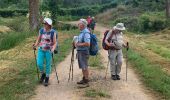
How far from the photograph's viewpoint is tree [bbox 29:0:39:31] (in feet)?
104

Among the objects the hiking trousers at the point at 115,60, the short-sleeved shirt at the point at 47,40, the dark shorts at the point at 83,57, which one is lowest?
the hiking trousers at the point at 115,60

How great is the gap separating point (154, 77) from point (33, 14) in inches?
720

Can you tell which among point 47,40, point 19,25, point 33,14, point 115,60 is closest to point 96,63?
point 115,60

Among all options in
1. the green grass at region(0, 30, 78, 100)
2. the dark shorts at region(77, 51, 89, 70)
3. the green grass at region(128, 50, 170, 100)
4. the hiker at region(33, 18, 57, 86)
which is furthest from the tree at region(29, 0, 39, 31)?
the dark shorts at region(77, 51, 89, 70)

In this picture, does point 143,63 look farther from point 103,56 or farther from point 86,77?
point 86,77

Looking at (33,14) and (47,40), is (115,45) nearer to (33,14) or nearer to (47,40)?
(47,40)

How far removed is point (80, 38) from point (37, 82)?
189 centimetres

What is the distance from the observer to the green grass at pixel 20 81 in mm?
12196

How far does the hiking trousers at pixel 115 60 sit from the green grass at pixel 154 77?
942 millimetres

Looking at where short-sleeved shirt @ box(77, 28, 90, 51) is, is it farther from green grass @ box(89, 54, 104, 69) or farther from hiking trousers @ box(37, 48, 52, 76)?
green grass @ box(89, 54, 104, 69)

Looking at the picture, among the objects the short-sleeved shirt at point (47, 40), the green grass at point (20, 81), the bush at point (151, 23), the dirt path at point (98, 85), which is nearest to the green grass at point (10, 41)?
the green grass at point (20, 81)

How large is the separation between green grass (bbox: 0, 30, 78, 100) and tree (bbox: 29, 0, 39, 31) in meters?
13.5

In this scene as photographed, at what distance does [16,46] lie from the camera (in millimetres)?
25328

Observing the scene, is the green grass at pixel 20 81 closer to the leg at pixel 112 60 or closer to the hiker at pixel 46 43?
the hiker at pixel 46 43
